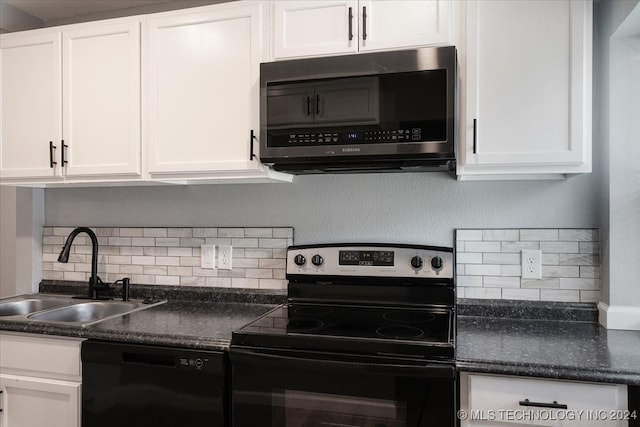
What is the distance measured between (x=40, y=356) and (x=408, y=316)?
4.75 ft

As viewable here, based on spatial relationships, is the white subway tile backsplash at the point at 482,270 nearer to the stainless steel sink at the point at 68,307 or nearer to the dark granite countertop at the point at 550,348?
the dark granite countertop at the point at 550,348

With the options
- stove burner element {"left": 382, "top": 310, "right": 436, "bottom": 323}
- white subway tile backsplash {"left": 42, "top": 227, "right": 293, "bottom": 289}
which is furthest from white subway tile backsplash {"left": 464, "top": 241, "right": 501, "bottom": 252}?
white subway tile backsplash {"left": 42, "top": 227, "right": 293, "bottom": 289}

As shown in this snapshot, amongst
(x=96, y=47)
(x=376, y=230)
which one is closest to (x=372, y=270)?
(x=376, y=230)

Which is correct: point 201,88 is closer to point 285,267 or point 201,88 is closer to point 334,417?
point 285,267

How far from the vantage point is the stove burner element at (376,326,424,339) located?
1.47m

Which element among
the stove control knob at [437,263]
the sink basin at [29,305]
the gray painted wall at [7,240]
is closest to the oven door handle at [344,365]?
the stove control knob at [437,263]

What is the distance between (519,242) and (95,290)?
200cm

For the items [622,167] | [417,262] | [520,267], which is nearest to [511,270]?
[520,267]

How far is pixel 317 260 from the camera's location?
→ 1963 millimetres

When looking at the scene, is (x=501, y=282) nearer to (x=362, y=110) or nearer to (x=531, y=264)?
(x=531, y=264)

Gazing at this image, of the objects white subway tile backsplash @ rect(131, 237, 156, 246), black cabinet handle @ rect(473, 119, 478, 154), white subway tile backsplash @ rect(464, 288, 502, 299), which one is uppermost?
black cabinet handle @ rect(473, 119, 478, 154)

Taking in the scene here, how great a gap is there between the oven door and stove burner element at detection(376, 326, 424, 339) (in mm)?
129

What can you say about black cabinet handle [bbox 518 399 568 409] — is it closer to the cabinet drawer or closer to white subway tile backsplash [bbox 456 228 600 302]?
white subway tile backsplash [bbox 456 228 600 302]

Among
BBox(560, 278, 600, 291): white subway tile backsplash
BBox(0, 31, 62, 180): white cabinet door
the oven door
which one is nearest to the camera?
the oven door
